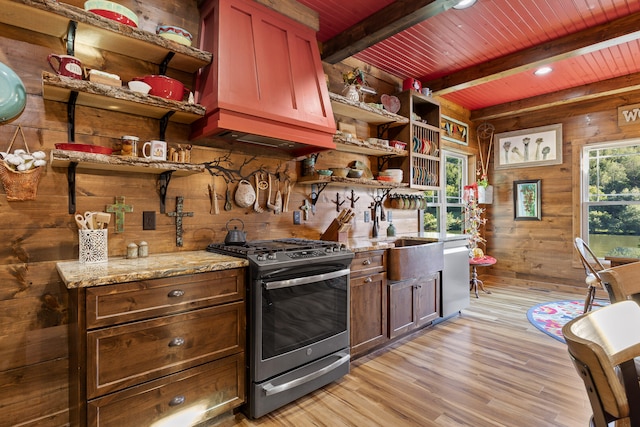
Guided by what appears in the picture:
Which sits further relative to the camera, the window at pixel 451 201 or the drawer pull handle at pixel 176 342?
the window at pixel 451 201

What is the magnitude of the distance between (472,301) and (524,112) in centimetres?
313

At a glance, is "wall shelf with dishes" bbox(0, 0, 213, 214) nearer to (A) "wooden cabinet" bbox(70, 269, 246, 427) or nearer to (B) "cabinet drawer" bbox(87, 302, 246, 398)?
(A) "wooden cabinet" bbox(70, 269, 246, 427)

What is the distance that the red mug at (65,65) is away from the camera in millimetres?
1683

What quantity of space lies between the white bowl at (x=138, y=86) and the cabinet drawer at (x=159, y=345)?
126 centimetres

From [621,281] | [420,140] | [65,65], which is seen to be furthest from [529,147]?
[65,65]

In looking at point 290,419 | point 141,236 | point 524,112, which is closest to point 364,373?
point 290,419

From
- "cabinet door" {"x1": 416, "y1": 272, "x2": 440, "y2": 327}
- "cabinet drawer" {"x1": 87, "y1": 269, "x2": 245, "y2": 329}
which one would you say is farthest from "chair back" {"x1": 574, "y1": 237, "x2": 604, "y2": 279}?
"cabinet drawer" {"x1": 87, "y1": 269, "x2": 245, "y2": 329}

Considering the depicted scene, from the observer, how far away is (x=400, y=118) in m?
3.65

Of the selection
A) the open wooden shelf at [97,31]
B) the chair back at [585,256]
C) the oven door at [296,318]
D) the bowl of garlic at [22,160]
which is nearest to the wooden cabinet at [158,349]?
the oven door at [296,318]

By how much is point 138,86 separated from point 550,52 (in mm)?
3642

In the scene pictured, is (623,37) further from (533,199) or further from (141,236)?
(141,236)

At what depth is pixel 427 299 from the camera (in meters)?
3.27

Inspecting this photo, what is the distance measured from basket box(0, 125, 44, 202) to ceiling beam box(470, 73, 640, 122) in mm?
5629

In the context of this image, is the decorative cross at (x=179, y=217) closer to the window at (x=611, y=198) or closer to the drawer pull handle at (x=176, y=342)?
the drawer pull handle at (x=176, y=342)
